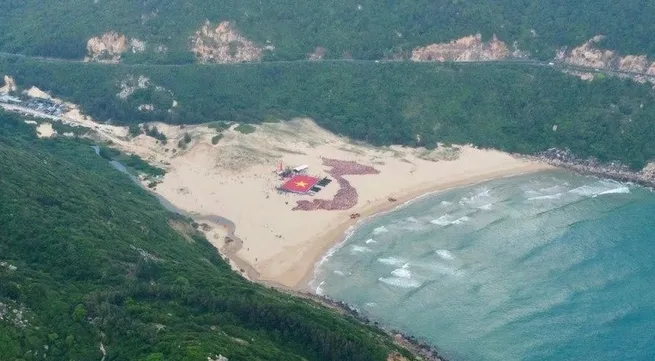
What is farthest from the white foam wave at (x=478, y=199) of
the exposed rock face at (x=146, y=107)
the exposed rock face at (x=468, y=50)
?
the exposed rock face at (x=146, y=107)

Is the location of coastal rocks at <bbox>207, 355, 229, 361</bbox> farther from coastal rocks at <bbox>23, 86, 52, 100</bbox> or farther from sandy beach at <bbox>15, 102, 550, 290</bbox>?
coastal rocks at <bbox>23, 86, 52, 100</bbox>

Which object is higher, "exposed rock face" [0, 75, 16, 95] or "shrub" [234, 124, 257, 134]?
"shrub" [234, 124, 257, 134]

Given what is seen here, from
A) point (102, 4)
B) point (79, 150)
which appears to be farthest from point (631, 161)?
point (102, 4)

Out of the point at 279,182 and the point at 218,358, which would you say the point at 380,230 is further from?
the point at 218,358

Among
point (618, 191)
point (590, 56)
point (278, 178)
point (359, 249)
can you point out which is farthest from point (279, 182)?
point (590, 56)

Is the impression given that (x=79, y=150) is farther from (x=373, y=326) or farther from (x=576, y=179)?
(x=576, y=179)

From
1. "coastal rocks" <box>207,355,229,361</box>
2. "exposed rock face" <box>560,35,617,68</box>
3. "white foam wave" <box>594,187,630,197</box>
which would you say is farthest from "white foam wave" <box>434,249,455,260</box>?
"exposed rock face" <box>560,35,617,68</box>
